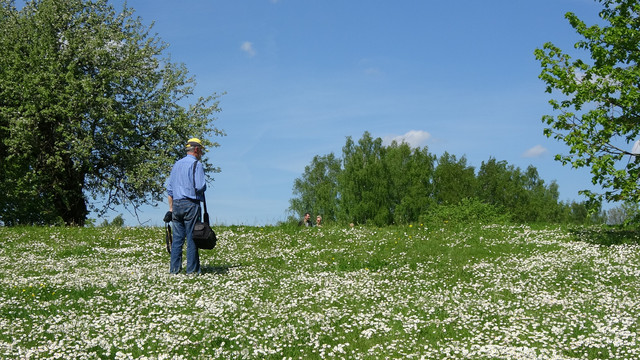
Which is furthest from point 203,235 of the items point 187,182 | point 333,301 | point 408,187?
point 408,187

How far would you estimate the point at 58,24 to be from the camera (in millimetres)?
30469

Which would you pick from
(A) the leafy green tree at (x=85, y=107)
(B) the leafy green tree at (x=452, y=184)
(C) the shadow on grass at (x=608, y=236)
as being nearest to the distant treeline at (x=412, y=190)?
(B) the leafy green tree at (x=452, y=184)

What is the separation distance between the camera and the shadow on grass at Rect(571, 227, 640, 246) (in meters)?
18.4

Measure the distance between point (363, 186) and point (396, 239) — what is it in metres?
53.4

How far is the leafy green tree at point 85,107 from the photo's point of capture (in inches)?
1125

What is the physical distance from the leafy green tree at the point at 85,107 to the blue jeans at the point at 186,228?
16.1 metres

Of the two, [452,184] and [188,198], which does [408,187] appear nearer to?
[452,184]

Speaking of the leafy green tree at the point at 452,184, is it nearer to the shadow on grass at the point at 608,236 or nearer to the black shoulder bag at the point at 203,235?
the shadow on grass at the point at 608,236

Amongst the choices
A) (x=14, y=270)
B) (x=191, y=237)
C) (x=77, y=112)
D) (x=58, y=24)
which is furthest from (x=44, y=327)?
(x=58, y=24)

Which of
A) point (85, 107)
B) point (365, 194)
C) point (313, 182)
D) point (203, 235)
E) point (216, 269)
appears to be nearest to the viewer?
point (203, 235)

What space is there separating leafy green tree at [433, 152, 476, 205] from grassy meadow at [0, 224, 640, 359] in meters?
53.2

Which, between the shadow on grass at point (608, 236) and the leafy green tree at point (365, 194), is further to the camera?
the leafy green tree at point (365, 194)

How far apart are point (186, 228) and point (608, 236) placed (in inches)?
588

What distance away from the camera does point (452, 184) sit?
7256 cm
